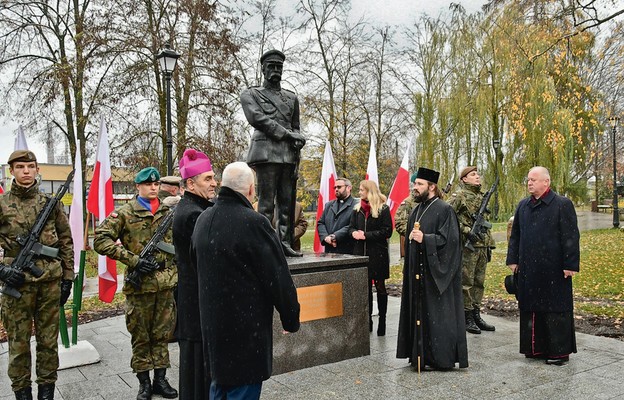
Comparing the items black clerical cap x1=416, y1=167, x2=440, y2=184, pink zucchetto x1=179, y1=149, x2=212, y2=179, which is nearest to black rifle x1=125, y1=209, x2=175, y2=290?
pink zucchetto x1=179, y1=149, x2=212, y2=179

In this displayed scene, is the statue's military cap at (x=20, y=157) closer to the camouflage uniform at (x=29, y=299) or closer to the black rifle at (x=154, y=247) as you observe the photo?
the camouflage uniform at (x=29, y=299)

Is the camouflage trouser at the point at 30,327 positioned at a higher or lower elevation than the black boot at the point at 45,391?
higher

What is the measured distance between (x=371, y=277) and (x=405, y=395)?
2.53 m

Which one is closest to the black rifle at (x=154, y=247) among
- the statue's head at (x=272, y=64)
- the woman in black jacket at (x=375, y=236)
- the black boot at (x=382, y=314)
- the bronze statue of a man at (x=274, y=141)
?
the bronze statue of a man at (x=274, y=141)

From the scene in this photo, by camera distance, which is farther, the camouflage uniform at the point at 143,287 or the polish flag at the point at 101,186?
the polish flag at the point at 101,186

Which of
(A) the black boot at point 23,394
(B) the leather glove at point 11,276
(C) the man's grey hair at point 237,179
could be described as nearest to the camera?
(C) the man's grey hair at point 237,179

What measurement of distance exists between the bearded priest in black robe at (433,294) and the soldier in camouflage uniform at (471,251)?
164cm

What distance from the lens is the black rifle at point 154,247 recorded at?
509 cm

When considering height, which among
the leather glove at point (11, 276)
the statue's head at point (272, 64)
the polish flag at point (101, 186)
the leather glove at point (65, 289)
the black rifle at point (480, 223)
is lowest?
the leather glove at point (65, 289)

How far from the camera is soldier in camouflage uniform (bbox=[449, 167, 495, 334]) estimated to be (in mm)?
7426

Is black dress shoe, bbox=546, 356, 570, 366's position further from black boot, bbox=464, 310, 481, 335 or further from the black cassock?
black boot, bbox=464, 310, 481, 335

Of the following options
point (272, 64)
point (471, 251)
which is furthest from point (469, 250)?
point (272, 64)

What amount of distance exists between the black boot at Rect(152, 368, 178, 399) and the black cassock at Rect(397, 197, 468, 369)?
7.60 ft

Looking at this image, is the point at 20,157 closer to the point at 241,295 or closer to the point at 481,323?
the point at 241,295
